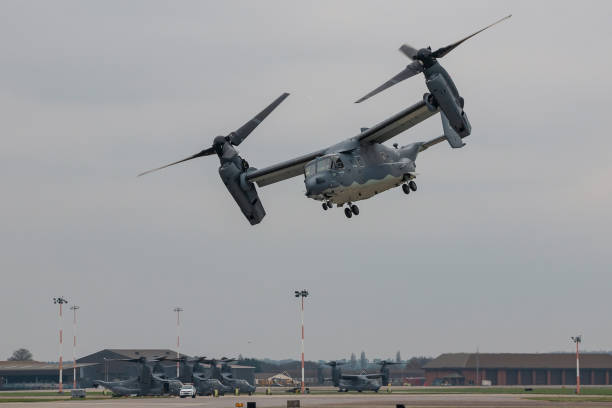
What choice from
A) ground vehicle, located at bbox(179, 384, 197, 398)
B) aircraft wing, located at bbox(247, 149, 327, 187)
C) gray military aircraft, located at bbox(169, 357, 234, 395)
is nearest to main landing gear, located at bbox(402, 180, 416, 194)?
aircraft wing, located at bbox(247, 149, 327, 187)

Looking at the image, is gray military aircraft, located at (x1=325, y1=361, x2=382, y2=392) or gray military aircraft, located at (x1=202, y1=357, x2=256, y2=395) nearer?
gray military aircraft, located at (x1=202, y1=357, x2=256, y2=395)

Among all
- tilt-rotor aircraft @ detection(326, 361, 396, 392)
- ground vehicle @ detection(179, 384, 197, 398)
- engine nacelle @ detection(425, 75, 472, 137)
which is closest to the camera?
engine nacelle @ detection(425, 75, 472, 137)

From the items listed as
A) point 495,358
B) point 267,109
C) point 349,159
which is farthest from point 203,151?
point 495,358

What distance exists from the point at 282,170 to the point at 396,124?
9.53 meters

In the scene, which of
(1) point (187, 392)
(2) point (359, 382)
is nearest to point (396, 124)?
(1) point (187, 392)

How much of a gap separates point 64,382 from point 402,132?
478 feet

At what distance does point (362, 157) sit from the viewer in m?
55.9

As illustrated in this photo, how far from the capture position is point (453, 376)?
192375mm

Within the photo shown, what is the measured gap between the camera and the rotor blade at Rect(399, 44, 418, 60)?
164 ft

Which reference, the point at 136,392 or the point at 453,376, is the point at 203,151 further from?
the point at 453,376

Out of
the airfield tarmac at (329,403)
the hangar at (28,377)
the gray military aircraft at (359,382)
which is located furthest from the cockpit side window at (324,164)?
the hangar at (28,377)

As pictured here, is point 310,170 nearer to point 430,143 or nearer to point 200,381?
point 430,143

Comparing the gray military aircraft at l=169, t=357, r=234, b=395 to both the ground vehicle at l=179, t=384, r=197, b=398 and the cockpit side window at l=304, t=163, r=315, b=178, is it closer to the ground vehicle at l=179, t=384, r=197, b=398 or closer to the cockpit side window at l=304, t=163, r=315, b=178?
the ground vehicle at l=179, t=384, r=197, b=398

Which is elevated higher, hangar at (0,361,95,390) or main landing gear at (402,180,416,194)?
main landing gear at (402,180,416,194)
